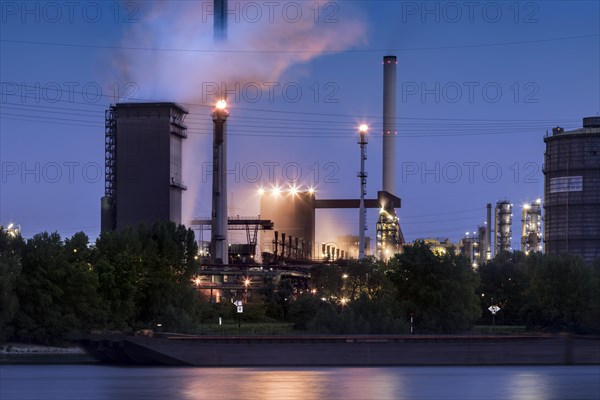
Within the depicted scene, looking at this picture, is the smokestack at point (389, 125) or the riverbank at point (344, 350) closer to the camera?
the riverbank at point (344, 350)

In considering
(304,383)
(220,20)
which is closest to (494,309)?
(220,20)

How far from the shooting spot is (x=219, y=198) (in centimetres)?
15100

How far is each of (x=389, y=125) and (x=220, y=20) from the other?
38460 mm

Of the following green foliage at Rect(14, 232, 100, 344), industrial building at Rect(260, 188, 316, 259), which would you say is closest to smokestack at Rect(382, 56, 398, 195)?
industrial building at Rect(260, 188, 316, 259)

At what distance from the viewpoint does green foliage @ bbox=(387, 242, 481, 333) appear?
102062 millimetres

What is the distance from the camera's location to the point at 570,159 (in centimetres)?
16538

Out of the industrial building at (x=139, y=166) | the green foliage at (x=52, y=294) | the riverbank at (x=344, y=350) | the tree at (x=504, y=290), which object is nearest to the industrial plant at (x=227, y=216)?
the industrial building at (x=139, y=166)

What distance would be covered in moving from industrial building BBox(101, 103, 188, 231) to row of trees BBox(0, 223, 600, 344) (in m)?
34.9

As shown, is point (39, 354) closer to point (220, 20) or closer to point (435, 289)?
point (435, 289)

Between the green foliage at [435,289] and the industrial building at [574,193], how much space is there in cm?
5725

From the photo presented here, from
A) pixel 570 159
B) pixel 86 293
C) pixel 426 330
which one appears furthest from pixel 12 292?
pixel 570 159

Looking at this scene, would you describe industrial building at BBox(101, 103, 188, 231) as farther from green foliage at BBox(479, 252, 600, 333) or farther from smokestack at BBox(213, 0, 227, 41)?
green foliage at BBox(479, 252, 600, 333)

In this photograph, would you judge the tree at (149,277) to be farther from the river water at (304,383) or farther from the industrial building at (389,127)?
the industrial building at (389,127)

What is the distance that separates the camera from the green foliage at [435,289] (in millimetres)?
102062
